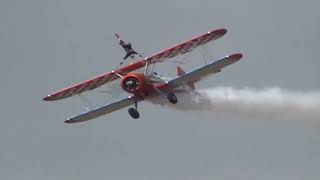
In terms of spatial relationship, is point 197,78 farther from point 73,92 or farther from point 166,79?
point 73,92

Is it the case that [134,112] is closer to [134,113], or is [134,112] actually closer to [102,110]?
[134,113]

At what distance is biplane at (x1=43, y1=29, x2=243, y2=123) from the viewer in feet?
245

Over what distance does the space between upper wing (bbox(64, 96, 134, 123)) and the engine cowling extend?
1.65 metres

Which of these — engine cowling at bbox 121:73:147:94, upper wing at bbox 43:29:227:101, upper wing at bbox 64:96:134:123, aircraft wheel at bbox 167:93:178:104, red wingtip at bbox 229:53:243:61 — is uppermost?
upper wing at bbox 43:29:227:101

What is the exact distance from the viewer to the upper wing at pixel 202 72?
244 ft

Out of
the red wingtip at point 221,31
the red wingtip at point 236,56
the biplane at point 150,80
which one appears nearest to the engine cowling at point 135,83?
the biplane at point 150,80

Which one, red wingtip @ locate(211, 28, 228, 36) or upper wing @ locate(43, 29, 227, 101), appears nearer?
red wingtip @ locate(211, 28, 228, 36)

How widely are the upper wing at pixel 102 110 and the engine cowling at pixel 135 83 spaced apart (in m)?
1.65

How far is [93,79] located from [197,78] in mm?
5646

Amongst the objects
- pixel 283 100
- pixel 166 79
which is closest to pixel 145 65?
pixel 166 79

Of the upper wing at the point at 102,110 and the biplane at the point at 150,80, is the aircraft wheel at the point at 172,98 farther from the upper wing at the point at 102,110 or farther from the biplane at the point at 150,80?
the upper wing at the point at 102,110

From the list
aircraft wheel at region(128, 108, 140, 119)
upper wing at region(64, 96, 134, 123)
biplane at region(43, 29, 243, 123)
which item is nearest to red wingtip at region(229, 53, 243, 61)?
biplane at region(43, 29, 243, 123)

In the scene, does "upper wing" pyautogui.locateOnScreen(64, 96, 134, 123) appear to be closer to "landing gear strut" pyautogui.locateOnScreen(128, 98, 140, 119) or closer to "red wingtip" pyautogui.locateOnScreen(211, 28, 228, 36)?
"landing gear strut" pyautogui.locateOnScreen(128, 98, 140, 119)

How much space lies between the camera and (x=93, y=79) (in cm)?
7900
